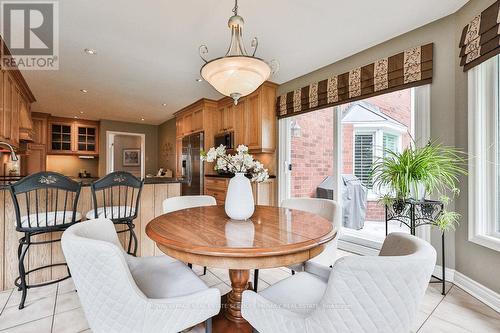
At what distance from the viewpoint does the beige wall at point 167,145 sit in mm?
6398

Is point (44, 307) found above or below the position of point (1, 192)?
below

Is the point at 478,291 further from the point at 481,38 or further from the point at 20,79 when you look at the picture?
the point at 20,79

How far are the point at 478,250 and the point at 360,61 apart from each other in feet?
7.16

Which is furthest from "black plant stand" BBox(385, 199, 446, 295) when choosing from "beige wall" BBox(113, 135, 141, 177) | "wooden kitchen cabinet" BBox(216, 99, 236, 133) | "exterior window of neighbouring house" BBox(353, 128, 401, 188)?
"beige wall" BBox(113, 135, 141, 177)

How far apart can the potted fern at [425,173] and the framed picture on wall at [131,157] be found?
6.60 metres

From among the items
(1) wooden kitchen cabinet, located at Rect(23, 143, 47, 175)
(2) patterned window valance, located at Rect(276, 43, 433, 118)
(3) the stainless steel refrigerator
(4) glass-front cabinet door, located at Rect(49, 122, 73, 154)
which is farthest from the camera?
(4) glass-front cabinet door, located at Rect(49, 122, 73, 154)

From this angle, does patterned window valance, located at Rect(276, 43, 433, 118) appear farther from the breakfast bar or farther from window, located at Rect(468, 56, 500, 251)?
the breakfast bar

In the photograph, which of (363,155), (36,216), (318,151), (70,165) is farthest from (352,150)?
(70,165)

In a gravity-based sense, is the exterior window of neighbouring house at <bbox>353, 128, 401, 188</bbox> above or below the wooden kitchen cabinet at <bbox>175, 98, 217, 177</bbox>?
below

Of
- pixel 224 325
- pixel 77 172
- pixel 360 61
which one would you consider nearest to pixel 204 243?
pixel 224 325

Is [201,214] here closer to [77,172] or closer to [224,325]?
[224,325]

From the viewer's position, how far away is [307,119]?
369cm

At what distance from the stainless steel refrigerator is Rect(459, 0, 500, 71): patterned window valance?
12.9ft

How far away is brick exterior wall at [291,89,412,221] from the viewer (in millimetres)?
2944
